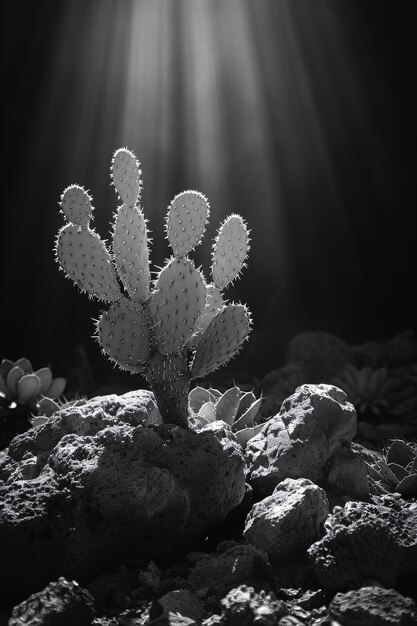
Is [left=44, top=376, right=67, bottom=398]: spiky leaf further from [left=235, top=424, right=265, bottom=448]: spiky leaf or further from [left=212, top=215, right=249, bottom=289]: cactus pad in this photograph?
[left=212, top=215, right=249, bottom=289]: cactus pad

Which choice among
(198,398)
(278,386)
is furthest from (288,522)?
(278,386)

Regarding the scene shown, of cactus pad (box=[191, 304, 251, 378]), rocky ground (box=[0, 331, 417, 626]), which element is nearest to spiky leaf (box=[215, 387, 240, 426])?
rocky ground (box=[0, 331, 417, 626])

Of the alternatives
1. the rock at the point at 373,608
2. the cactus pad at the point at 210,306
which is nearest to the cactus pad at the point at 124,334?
the cactus pad at the point at 210,306

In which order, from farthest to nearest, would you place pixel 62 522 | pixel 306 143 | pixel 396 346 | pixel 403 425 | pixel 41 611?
pixel 306 143 < pixel 396 346 < pixel 403 425 < pixel 62 522 < pixel 41 611

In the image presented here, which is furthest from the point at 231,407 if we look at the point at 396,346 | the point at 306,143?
the point at 306,143

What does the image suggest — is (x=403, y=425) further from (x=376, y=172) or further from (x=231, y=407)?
(x=376, y=172)

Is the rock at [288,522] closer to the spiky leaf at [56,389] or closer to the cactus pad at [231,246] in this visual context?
the cactus pad at [231,246]
